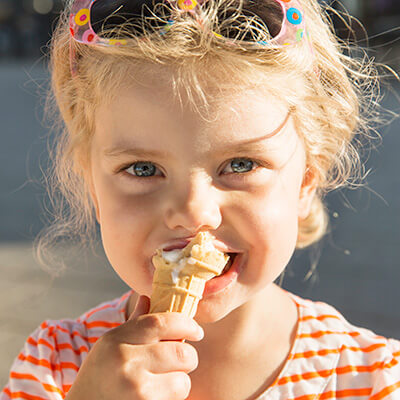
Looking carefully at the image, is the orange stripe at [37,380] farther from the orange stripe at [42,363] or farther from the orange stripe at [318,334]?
the orange stripe at [318,334]

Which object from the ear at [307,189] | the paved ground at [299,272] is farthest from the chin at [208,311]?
the paved ground at [299,272]

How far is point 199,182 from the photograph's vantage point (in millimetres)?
1517

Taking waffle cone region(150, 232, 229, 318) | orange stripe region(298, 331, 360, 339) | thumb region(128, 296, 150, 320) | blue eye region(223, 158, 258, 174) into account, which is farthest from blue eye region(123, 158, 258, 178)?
orange stripe region(298, 331, 360, 339)

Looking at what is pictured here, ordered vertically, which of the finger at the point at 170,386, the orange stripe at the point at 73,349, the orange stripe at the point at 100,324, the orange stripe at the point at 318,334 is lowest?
the orange stripe at the point at 73,349

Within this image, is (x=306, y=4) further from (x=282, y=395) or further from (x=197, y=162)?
(x=282, y=395)

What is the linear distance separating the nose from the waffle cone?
3 centimetres

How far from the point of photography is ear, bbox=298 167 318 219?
191cm

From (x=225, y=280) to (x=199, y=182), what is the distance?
26 centimetres

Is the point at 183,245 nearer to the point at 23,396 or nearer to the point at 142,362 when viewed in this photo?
the point at 142,362

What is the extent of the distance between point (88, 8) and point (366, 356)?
1.29 meters

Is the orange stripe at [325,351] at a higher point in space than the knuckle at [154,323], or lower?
lower

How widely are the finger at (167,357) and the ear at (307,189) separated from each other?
0.69 m

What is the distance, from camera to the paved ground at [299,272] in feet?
12.7

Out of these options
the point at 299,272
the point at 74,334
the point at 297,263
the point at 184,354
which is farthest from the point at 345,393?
the point at 297,263
